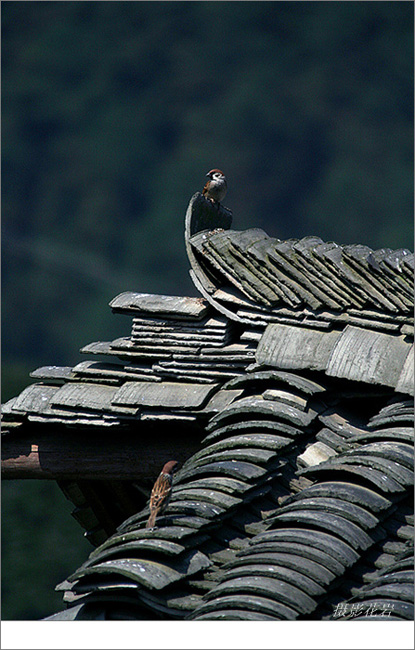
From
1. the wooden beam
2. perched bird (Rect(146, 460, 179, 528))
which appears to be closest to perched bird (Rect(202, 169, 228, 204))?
the wooden beam

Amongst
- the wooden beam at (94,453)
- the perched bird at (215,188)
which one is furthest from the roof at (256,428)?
the perched bird at (215,188)

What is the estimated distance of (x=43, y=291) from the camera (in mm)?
12680

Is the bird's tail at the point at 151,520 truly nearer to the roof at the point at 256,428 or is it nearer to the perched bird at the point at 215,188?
the roof at the point at 256,428

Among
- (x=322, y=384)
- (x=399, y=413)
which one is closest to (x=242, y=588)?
(x=399, y=413)

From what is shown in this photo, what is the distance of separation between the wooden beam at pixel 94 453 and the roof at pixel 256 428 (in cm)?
2

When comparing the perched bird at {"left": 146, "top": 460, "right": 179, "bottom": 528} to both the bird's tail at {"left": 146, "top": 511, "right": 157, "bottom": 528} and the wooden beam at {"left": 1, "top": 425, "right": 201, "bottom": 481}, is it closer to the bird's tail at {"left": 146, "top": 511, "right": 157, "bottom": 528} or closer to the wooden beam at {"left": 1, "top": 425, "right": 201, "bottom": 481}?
the bird's tail at {"left": 146, "top": 511, "right": 157, "bottom": 528}

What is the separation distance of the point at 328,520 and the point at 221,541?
45 centimetres

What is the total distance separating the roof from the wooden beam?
0.8 inches

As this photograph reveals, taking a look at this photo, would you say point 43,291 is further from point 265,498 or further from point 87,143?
point 265,498

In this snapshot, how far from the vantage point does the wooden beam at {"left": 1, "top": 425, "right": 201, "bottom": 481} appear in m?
4.18

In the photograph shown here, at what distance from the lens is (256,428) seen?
348 cm

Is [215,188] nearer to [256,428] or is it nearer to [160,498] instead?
[256,428]

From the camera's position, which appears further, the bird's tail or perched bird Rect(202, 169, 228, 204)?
perched bird Rect(202, 169, 228, 204)

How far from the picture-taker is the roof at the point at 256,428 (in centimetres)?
259
